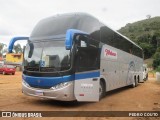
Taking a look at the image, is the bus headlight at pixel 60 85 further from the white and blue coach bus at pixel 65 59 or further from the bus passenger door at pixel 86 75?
the bus passenger door at pixel 86 75

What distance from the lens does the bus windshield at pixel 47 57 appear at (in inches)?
386

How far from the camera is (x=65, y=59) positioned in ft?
32.1

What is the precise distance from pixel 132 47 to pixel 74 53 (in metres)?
11.4

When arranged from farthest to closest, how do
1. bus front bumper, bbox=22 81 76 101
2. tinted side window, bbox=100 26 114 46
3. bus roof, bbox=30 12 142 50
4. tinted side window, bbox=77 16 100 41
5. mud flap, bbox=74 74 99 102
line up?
tinted side window, bbox=100 26 114 46 → tinted side window, bbox=77 16 100 41 → bus roof, bbox=30 12 142 50 → mud flap, bbox=74 74 99 102 → bus front bumper, bbox=22 81 76 101

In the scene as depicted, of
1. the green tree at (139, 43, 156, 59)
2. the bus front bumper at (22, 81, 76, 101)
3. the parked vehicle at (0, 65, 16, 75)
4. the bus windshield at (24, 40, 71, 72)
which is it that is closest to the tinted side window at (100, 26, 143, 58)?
the bus windshield at (24, 40, 71, 72)

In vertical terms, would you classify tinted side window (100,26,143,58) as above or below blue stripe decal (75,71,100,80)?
above

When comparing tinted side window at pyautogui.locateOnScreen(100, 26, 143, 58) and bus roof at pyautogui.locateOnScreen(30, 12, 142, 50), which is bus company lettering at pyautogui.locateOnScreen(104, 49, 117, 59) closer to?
tinted side window at pyautogui.locateOnScreen(100, 26, 143, 58)

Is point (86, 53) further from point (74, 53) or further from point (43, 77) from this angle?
point (43, 77)

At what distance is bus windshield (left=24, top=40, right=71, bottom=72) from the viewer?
32.2ft

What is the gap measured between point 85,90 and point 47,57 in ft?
6.62

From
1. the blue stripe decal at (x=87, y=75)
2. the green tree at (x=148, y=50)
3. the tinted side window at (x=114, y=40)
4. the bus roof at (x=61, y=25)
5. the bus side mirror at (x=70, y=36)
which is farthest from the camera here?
the green tree at (x=148, y=50)

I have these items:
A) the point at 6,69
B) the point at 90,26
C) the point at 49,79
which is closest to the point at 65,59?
the point at 49,79

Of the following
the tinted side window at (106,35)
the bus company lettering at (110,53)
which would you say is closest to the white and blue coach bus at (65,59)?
the tinted side window at (106,35)

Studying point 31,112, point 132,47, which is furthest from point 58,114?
point 132,47
